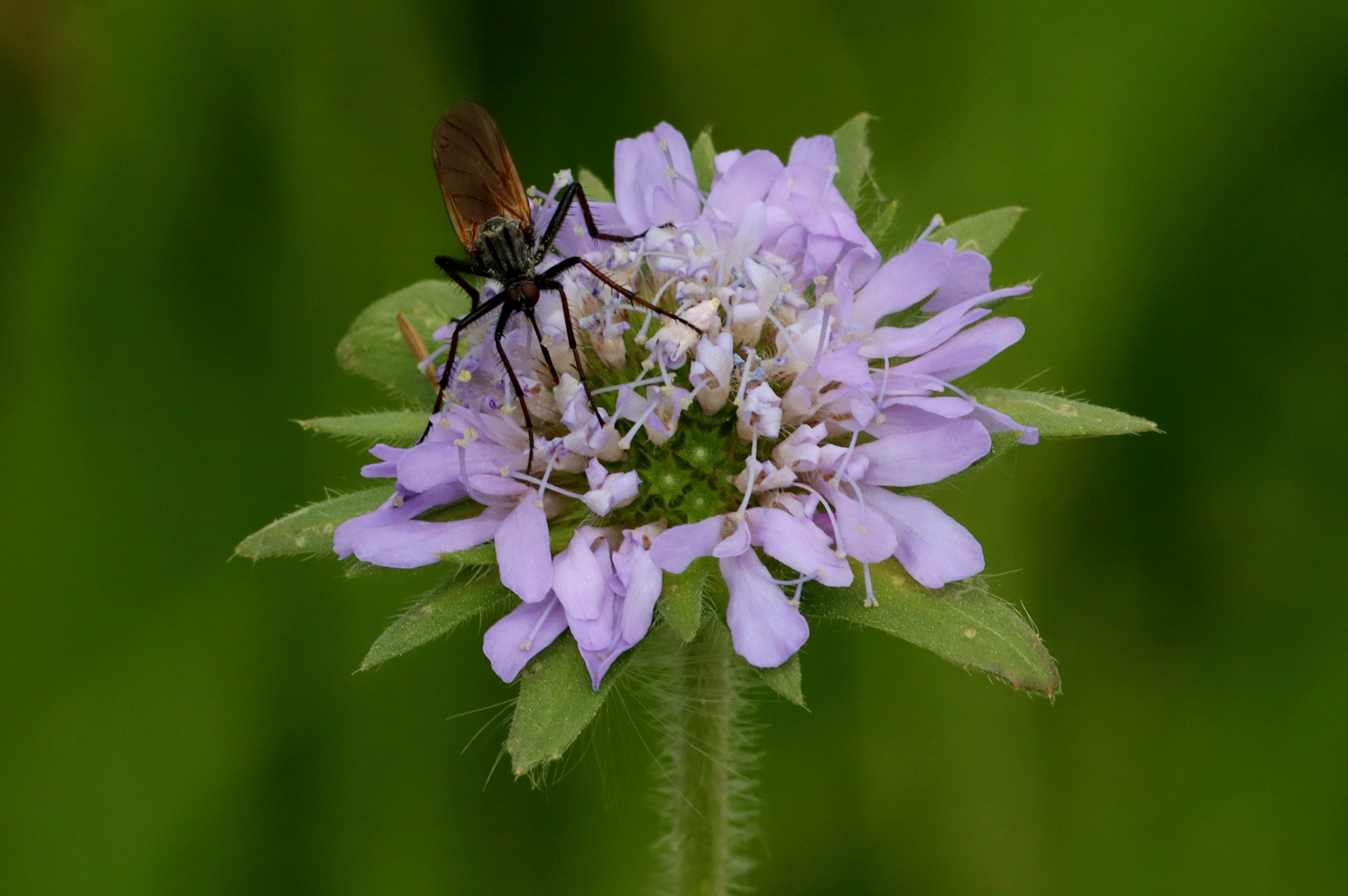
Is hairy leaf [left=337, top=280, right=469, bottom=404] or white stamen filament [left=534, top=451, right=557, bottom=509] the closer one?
white stamen filament [left=534, top=451, right=557, bottom=509]

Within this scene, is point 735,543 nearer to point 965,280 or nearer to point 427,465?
→ point 427,465

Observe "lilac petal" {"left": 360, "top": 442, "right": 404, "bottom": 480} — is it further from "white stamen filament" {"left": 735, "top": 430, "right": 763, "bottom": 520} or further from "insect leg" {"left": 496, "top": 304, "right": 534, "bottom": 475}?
"white stamen filament" {"left": 735, "top": 430, "right": 763, "bottom": 520}

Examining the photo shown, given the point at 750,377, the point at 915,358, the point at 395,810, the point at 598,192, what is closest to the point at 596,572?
the point at 750,377

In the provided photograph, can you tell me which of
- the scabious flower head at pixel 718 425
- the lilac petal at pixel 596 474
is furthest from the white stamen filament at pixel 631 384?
the lilac petal at pixel 596 474

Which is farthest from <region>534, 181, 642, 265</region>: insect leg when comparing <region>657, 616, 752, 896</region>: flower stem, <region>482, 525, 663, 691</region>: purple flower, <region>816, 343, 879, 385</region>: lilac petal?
<region>657, 616, 752, 896</region>: flower stem

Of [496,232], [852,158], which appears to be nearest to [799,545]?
[496,232]

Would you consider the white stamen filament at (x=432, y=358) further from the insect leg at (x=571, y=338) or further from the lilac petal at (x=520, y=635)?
the lilac petal at (x=520, y=635)
